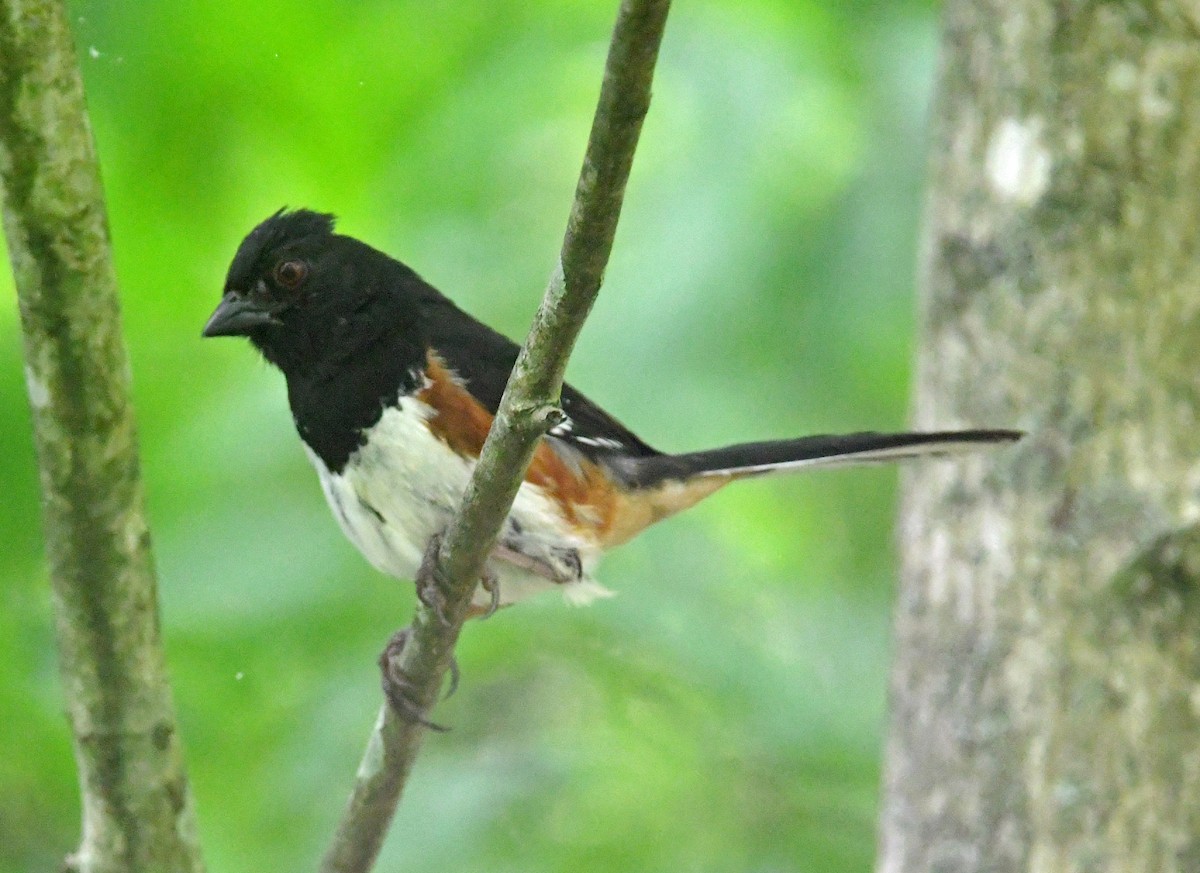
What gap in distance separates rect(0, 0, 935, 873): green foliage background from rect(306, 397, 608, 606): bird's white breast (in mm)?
829

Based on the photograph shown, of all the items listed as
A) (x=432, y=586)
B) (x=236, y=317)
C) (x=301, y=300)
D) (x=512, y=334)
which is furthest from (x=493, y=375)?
(x=512, y=334)

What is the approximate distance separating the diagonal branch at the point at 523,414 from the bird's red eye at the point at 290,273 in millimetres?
981

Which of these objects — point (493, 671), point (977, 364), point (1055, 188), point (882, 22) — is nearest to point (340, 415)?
point (493, 671)

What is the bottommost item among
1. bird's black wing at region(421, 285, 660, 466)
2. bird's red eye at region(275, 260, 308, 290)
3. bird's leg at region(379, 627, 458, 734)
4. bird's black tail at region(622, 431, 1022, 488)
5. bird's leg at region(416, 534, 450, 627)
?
bird's leg at region(379, 627, 458, 734)

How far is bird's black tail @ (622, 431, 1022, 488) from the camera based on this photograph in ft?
9.62

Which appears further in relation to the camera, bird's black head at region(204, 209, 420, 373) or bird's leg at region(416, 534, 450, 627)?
bird's black head at region(204, 209, 420, 373)

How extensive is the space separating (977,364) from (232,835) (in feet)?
8.25

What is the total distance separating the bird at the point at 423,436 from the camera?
2.99m

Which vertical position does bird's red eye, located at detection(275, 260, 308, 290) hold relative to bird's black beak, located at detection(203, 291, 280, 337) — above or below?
above

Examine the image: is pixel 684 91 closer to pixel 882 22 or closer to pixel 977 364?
pixel 882 22

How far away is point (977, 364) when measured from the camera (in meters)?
3.61

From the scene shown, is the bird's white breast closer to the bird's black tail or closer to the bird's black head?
the bird's black head

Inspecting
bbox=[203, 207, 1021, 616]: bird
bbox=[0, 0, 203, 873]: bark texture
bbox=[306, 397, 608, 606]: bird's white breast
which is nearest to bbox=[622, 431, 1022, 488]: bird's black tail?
bbox=[203, 207, 1021, 616]: bird

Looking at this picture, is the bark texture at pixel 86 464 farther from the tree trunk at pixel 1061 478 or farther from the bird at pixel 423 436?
the tree trunk at pixel 1061 478
